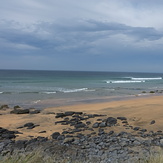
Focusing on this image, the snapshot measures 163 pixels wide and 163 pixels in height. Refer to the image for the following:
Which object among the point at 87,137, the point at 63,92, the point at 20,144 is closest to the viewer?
the point at 20,144

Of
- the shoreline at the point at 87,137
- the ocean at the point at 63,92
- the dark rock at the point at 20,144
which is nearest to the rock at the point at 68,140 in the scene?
the shoreline at the point at 87,137

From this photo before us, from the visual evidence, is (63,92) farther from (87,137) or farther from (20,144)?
(20,144)

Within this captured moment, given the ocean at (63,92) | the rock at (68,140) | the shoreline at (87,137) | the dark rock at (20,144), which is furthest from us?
the ocean at (63,92)

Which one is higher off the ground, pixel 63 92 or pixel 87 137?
pixel 63 92

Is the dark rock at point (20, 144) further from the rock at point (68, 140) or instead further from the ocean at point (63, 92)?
the ocean at point (63, 92)

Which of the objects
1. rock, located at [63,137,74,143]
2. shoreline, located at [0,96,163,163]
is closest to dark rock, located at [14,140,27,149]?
shoreline, located at [0,96,163,163]

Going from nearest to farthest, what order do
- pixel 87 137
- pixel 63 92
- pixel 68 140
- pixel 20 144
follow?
pixel 20 144 < pixel 68 140 < pixel 87 137 < pixel 63 92

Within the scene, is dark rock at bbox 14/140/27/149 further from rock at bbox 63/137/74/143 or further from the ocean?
the ocean

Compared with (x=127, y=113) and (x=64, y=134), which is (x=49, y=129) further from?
(x=127, y=113)

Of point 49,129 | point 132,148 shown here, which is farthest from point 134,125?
point 49,129

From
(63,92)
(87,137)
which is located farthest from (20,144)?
(63,92)

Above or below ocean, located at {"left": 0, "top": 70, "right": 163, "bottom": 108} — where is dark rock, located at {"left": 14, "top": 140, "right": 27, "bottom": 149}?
below

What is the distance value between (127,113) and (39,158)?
32.3 feet

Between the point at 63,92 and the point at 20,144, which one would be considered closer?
the point at 20,144
